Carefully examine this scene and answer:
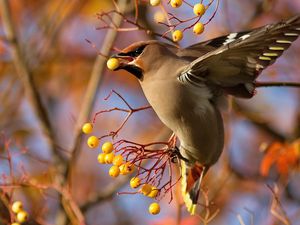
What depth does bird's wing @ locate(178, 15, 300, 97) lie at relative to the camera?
8.80 ft

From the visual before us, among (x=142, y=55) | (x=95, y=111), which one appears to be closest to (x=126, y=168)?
(x=142, y=55)

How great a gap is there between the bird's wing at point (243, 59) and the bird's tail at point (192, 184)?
1.68ft

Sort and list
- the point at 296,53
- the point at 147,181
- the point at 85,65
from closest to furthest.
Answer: the point at 147,181
the point at 296,53
the point at 85,65

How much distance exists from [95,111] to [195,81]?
374 cm

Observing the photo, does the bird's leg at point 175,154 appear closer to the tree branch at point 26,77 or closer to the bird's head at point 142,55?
the bird's head at point 142,55

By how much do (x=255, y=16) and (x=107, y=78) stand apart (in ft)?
8.85

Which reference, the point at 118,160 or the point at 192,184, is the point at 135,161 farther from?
the point at 192,184

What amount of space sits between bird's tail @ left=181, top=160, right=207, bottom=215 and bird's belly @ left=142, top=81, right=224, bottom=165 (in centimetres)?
23

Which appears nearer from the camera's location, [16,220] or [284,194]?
[16,220]

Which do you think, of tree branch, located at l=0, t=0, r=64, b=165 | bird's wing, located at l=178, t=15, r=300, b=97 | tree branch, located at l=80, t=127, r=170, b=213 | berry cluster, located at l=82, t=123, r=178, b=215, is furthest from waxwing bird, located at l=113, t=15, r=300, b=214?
tree branch, located at l=0, t=0, r=64, b=165

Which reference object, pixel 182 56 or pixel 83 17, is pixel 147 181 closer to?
pixel 182 56

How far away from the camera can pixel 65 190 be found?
328 cm

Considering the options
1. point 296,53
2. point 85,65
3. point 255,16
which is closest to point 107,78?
point 85,65

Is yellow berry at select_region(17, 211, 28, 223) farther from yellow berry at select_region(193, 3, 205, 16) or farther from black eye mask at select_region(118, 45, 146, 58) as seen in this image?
yellow berry at select_region(193, 3, 205, 16)
